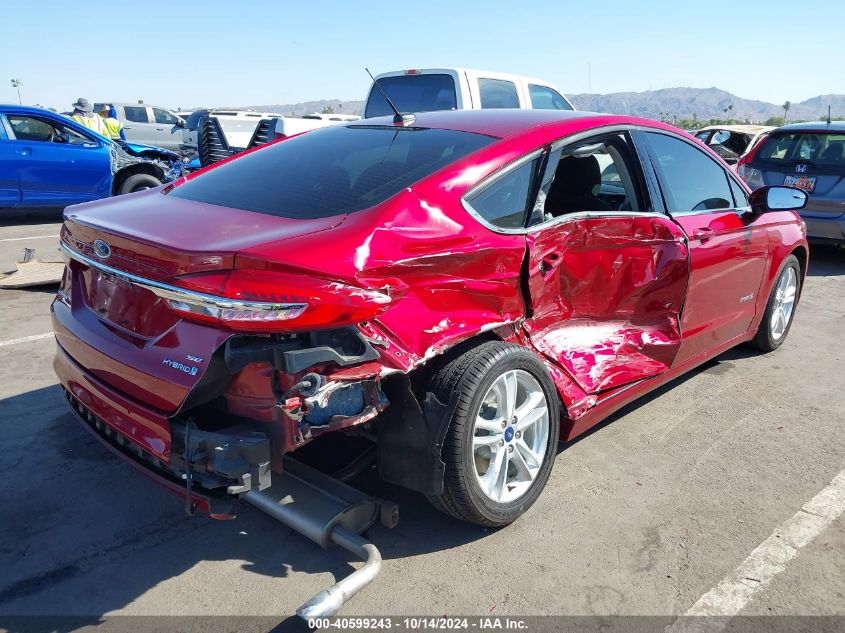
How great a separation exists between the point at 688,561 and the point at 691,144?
98.3 inches

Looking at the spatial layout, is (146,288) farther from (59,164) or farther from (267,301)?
(59,164)

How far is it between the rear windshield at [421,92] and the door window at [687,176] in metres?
4.67

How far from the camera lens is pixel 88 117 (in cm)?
1441

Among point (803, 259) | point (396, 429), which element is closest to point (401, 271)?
A: point (396, 429)

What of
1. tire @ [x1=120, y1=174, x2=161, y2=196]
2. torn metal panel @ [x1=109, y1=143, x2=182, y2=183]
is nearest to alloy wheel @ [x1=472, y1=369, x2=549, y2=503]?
torn metal panel @ [x1=109, y1=143, x2=182, y2=183]

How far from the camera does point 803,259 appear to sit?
5.29 meters

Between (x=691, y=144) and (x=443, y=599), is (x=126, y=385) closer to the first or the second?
(x=443, y=599)

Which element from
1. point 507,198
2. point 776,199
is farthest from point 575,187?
point 776,199

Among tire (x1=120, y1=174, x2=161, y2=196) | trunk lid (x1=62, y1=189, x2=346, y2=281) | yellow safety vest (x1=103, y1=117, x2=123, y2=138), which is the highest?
trunk lid (x1=62, y1=189, x2=346, y2=281)

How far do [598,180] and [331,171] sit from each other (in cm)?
153

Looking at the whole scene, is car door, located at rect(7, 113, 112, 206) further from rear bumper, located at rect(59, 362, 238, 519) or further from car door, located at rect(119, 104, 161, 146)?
car door, located at rect(119, 104, 161, 146)

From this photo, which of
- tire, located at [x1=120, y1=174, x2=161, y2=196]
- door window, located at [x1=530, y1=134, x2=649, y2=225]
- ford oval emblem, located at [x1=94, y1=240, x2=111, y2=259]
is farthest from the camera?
tire, located at [x1=120, y1=174, x2=161, y2=196]

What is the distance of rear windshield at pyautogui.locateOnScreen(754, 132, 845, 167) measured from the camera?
8375 millimetres

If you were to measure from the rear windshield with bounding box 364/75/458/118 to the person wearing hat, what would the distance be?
7.75m
